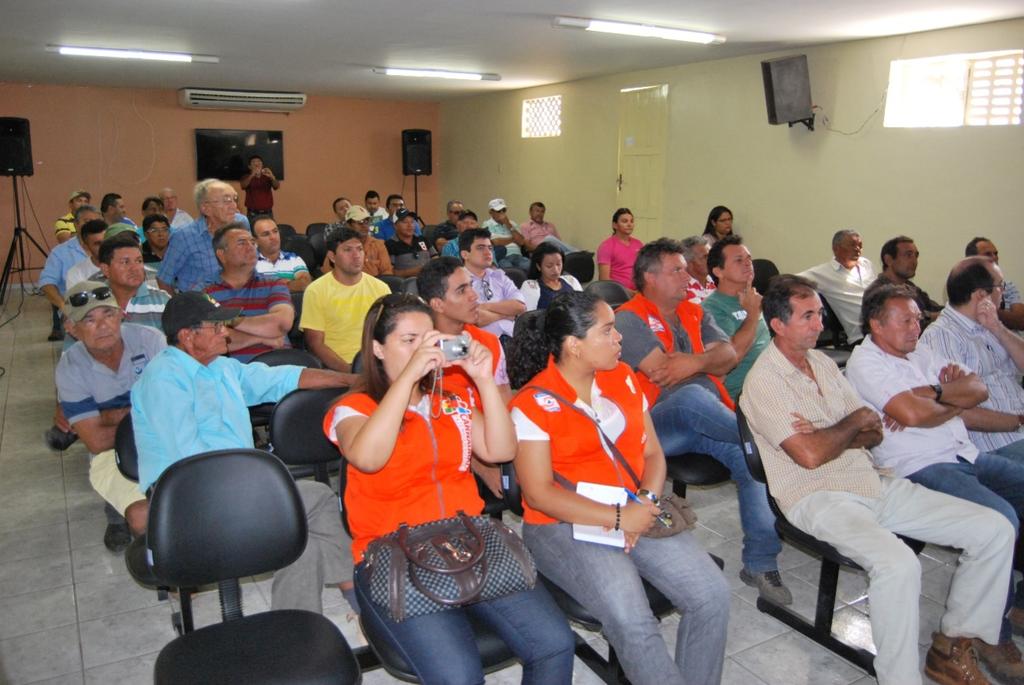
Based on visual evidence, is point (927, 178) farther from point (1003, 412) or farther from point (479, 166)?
point (479, 166)

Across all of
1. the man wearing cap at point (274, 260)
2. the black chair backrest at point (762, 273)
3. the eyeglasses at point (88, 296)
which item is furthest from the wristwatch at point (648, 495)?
the black chair backrest at point (762, 273)

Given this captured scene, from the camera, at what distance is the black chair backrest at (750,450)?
9.05 feet

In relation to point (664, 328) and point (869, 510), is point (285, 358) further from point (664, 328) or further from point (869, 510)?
point (869, 510)

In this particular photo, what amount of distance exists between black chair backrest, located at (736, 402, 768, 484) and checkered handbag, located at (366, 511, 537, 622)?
3.52ft

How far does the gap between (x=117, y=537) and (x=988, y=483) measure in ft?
11.7

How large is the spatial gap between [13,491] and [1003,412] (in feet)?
15.5

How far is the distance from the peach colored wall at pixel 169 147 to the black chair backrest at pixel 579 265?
725 centimetres

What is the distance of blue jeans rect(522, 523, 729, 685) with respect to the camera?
84.0 inches

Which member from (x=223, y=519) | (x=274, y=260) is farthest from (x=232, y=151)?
(x=223, y=519)

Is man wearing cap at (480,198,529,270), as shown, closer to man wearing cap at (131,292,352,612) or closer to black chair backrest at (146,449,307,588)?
man wearing cap at (131,292,352,612)

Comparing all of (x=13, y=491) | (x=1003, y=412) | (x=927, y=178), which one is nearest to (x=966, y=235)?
(x=927, y=178)

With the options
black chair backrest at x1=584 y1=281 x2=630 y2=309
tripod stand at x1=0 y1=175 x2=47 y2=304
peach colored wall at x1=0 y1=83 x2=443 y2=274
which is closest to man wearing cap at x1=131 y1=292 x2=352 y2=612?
black chair backrest at x1=584 y1=281 x2=630 y2=309

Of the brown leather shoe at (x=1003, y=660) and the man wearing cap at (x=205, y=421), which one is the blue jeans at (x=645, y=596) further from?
the brown leather shoe at (x=1003, y=660)

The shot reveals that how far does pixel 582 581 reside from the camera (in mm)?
2225
